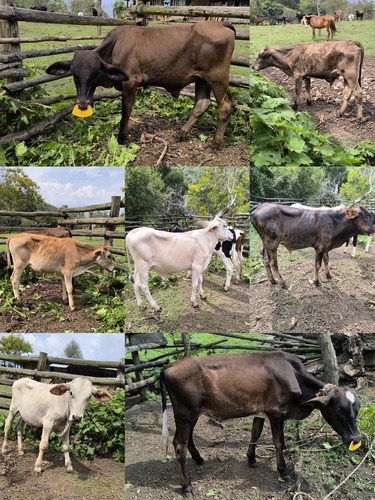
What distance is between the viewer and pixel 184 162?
20.0 feet

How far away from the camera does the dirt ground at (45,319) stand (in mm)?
5535

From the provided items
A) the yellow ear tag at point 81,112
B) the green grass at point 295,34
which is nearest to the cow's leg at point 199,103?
the yellow ear tag at point 81,112

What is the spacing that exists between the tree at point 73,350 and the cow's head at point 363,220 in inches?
153

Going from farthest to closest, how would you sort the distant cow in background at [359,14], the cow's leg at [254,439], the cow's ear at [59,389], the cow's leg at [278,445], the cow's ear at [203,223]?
the distant cow in background at [359,14] → the cow's ear at [203,223] → the cow's ear at [59,389] → the cow's leg at [254,439] → the cow's leg at [278,445]

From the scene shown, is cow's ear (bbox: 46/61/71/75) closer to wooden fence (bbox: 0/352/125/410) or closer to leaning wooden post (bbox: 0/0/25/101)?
leaning wooden post (bbox: 0/0/25/101)

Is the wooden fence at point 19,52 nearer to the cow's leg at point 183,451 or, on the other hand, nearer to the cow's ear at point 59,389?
the cow's ear at point 59,389

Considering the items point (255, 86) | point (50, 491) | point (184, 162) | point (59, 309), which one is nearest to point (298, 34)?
point (255, 86)

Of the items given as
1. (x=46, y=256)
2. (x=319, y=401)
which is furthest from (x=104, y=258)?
(x=319, y=401)

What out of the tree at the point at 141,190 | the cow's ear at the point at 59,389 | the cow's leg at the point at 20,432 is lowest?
the cow's leg at the point at 20,432

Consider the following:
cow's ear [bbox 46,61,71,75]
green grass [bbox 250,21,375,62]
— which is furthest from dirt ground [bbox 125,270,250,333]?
green grass [bbox 250,21,375,62]

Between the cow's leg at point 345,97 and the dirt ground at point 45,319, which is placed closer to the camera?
the dirt ground at point 45,319

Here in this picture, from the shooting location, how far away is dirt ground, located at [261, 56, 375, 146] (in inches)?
302

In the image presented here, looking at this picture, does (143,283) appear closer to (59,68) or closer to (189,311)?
(189,311)

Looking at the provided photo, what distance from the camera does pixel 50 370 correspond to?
7.02 metres
